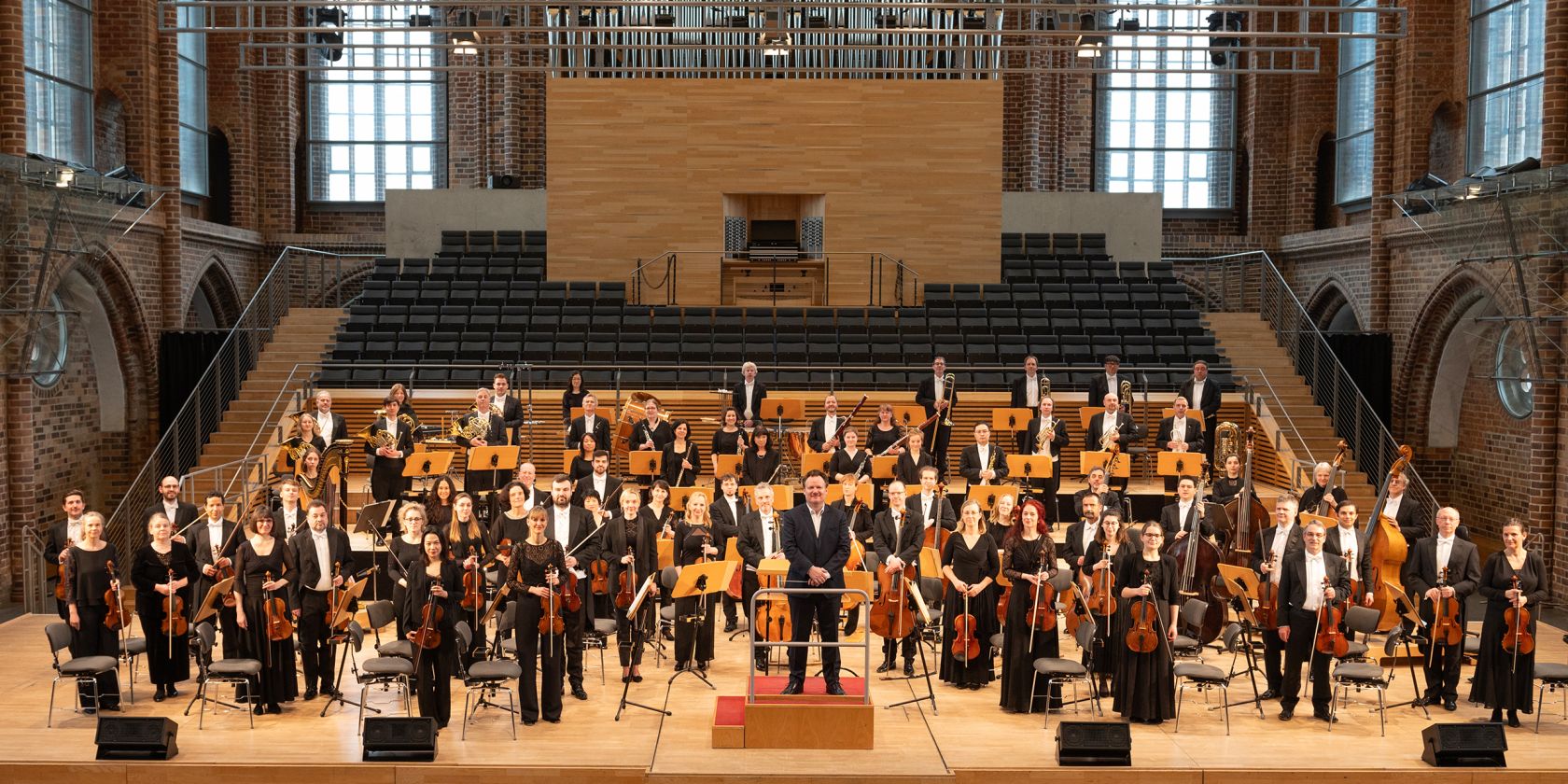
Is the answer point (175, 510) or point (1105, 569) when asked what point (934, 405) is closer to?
point (1105, 569)

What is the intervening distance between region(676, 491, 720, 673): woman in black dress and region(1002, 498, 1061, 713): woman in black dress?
216 cm

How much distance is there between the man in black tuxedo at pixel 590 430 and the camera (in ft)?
41.8

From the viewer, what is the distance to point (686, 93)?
1888 cm

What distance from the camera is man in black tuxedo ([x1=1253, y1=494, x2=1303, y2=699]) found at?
30.6 feet

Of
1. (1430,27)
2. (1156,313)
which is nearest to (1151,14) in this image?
(1430,27)

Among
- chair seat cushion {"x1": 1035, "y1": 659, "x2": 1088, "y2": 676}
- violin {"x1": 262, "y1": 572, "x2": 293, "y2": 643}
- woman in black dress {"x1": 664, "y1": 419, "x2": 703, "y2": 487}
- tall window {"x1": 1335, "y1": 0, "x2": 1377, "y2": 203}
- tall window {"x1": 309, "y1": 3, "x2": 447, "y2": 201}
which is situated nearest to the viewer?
chair seat cushion {"x1": 1035, "y1": 659, "x2": 1088, "y2": 676}

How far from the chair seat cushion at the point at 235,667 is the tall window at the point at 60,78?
1029 centimetres

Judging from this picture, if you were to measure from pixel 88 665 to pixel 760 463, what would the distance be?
5.68 meters

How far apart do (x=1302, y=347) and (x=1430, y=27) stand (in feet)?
14.2

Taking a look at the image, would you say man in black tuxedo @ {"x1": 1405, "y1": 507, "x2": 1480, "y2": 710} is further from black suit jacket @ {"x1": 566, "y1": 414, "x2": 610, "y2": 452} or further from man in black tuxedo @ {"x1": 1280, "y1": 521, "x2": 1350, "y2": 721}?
black suit jacket @ {"x1": 566, "y1": 414, "x2": 610, "y2": 452}

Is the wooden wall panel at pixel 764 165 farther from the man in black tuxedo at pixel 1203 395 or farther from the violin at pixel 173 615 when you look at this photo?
the violin at pixel 173 615

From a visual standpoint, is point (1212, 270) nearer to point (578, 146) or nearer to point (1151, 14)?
point (1151, 14)

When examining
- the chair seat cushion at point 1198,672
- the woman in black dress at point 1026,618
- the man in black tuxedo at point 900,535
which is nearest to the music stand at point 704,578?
the man in black tuxedo at point 900,535

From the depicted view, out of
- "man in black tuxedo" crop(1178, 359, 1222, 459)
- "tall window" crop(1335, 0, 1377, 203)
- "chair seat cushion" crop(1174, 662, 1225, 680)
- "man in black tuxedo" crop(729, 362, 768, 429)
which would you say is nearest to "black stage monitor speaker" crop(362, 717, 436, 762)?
"chair seat cushion" crop(1174, 662, 1225, 680)
